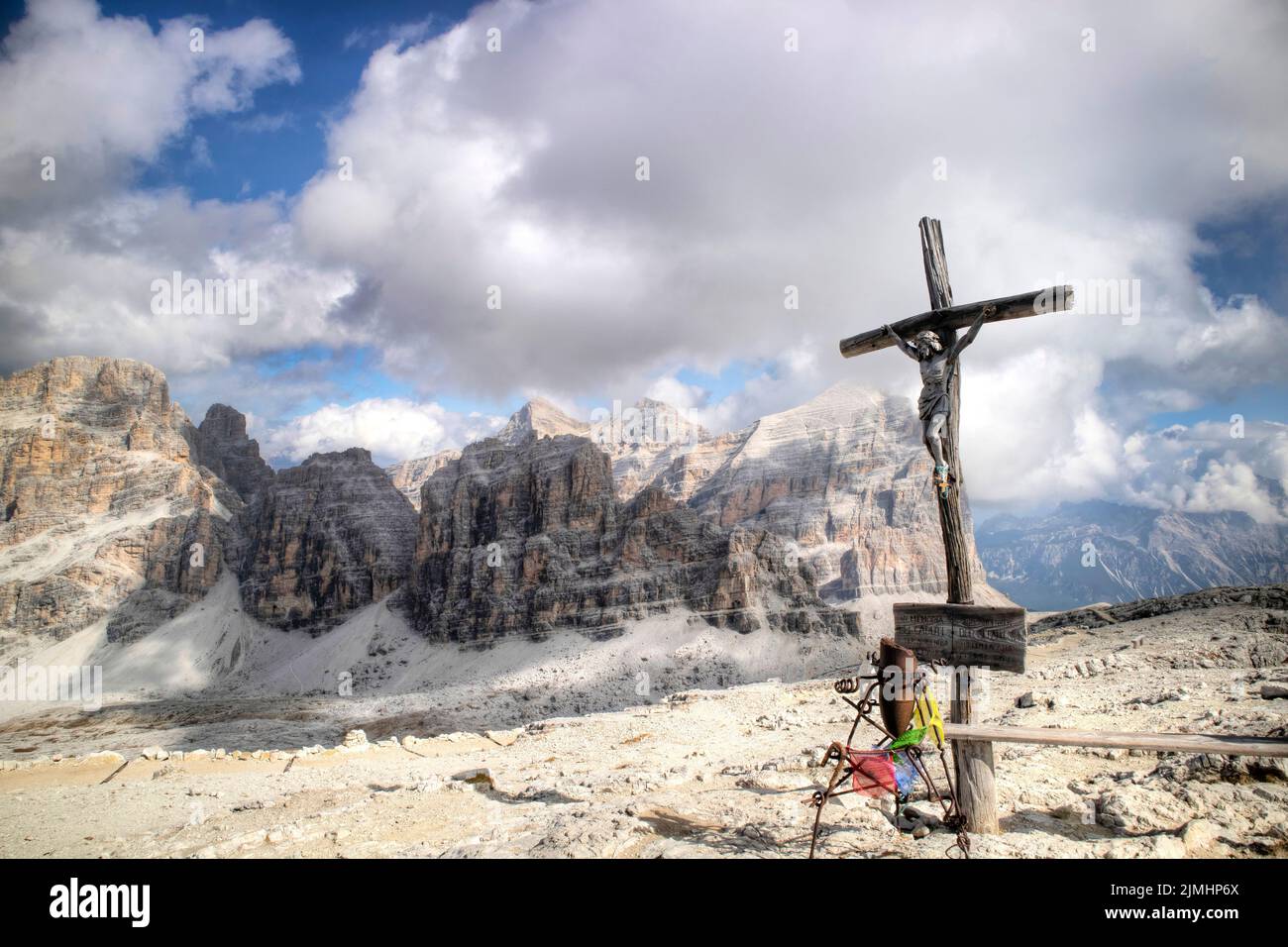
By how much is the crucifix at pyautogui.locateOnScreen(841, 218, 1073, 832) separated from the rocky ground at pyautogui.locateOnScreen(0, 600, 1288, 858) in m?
0.75

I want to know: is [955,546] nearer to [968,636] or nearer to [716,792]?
[968,636]

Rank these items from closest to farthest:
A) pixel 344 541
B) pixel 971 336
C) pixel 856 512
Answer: pixel 971 336
pixel 344 541
pixel 856 512

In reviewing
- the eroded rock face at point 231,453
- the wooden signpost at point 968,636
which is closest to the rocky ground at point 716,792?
the wooden signpost at point 968,636

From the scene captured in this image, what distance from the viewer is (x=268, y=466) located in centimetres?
16175

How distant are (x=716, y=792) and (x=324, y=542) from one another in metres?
125

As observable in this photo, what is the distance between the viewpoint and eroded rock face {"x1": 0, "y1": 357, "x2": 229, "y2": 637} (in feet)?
352

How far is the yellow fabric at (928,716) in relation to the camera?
597 centimetres

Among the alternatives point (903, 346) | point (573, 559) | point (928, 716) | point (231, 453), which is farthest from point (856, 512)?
point (928, 716)

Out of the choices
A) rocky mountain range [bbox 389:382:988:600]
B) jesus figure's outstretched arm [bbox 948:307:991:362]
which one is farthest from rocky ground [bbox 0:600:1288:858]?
rocky mountain range [bbox 389:382:988:600]

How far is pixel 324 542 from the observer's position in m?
118

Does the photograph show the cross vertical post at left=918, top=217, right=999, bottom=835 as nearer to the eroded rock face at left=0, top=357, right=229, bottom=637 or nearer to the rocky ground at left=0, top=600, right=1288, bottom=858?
the rocky ground at left=0, top=600, right=1288, bottom=858

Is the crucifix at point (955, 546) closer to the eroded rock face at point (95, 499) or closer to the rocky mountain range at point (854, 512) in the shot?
the eroded rock face at point (95, 499)

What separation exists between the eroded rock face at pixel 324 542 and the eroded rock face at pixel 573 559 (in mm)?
11567
